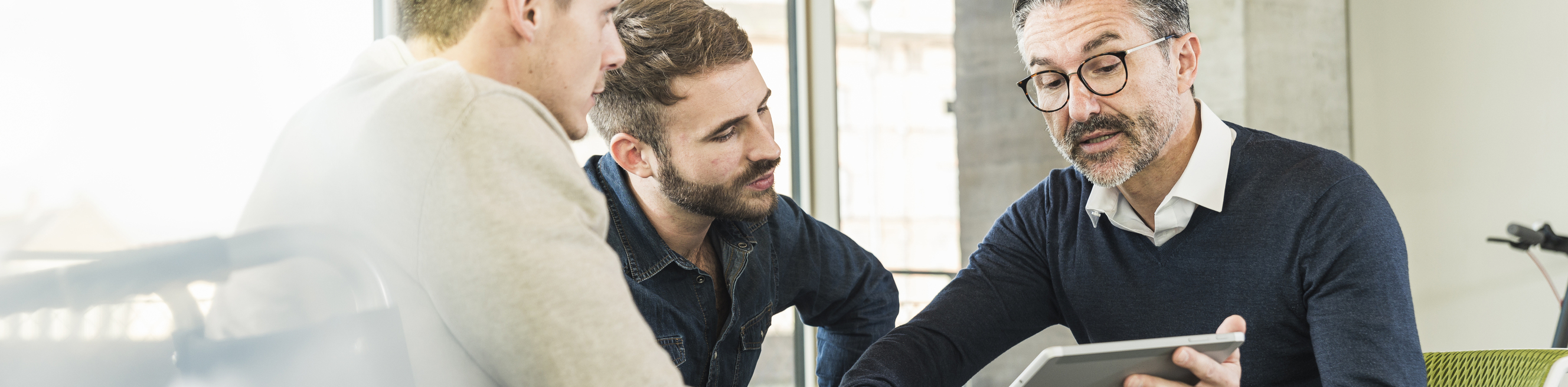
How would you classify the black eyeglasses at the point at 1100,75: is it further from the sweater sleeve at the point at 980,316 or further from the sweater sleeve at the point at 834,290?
the sweater sleeve at the point at 834,290

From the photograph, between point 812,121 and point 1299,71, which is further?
point 812,121

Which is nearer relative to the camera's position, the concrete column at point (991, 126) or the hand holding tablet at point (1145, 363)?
the hand holding tablet at point (1145, 363)

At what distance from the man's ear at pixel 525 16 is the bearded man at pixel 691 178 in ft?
2.29

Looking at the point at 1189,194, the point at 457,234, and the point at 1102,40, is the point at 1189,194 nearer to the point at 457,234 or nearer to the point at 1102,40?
the point at 1102,40

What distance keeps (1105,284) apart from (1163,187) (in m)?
0.17

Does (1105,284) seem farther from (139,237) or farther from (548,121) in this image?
(139,237)

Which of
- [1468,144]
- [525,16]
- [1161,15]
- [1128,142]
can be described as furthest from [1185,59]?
[1468,144]

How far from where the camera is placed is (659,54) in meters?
1.56

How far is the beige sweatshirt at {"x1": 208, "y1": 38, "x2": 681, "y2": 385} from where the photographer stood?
662mm

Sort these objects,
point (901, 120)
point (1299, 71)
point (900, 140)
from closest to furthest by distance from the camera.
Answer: point (1299, 71)
point (900, 140)
point (901, 120)

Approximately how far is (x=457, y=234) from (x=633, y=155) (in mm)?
960

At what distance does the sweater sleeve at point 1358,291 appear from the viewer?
122 cm

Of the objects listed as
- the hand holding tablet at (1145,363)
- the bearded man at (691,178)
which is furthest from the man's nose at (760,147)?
the hand holding tablet at (1145,363)

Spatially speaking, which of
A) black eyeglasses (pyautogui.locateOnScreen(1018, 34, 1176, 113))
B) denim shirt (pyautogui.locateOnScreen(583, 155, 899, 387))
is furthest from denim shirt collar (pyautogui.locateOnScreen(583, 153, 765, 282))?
black eyeglasses (pyautogui.locateOnScreen(1018, 34, 1176, 113))
